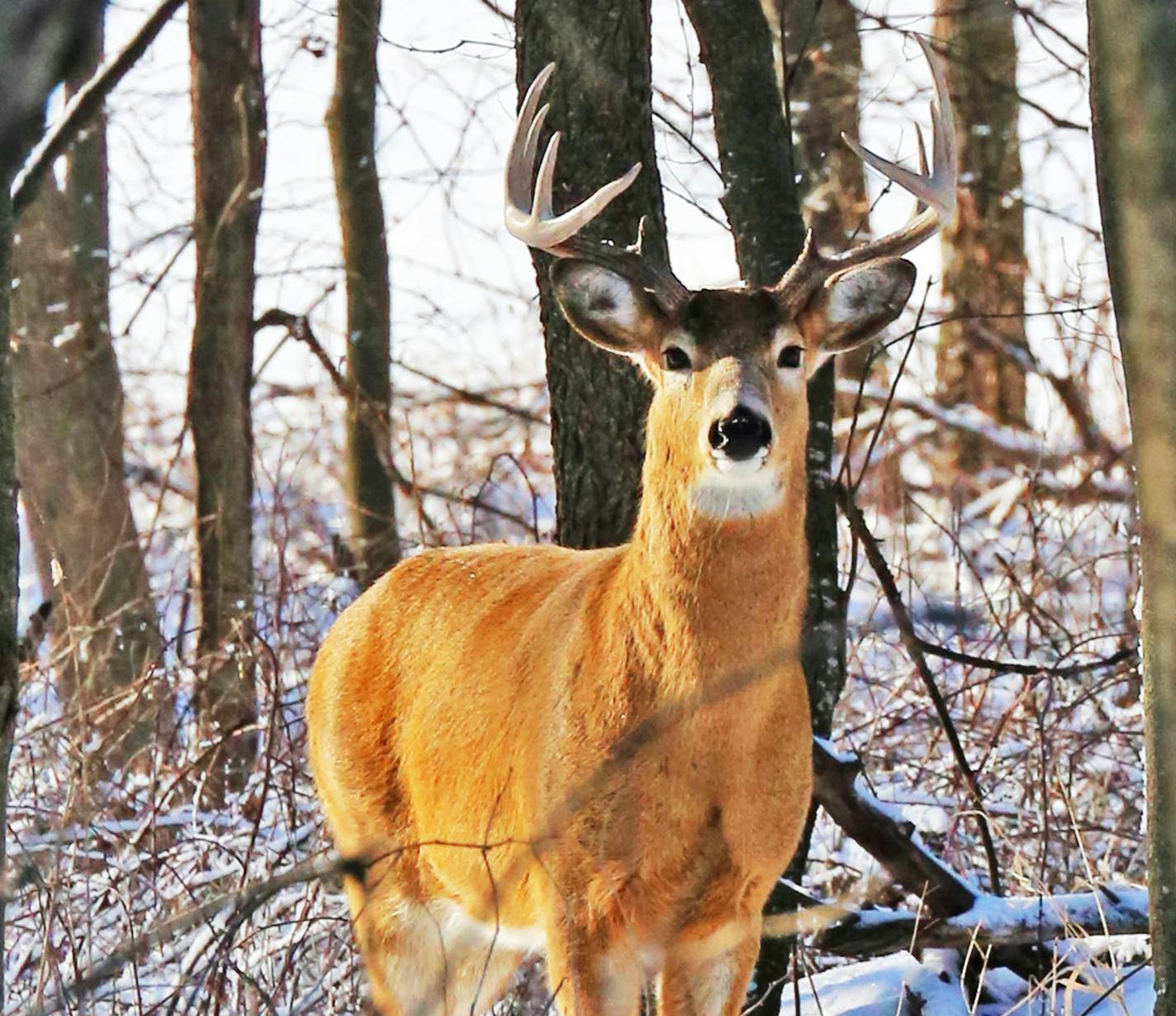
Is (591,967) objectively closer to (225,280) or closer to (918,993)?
(918,993)

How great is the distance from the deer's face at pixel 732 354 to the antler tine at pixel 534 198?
13cm

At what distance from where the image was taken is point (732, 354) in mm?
4492

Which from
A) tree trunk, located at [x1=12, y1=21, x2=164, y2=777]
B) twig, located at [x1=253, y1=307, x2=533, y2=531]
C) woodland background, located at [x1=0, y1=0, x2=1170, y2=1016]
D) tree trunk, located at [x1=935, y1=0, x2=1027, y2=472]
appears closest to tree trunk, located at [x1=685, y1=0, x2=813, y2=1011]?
woodland background, located at [x1=0, y1=0, x2=1170, y2=1016]

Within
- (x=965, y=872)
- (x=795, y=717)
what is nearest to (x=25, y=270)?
(x=965, y=872)

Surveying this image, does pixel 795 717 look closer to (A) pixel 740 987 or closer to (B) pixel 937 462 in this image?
(A) pixel 740 987

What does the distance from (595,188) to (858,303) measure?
98 centimetres

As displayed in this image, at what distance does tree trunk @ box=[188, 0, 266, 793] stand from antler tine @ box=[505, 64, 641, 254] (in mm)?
4136

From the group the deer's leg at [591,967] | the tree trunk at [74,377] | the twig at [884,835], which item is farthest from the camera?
the tree trunk at [74,377]

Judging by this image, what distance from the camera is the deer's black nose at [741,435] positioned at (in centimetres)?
424

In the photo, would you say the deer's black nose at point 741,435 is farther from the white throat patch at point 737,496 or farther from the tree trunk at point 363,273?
the tree trunk at point 363,273

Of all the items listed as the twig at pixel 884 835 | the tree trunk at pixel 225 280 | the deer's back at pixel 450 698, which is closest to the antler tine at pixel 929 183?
the deer's back at pixel 450 698

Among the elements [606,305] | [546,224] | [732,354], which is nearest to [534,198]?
[546,224]

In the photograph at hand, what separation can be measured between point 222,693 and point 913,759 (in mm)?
2854

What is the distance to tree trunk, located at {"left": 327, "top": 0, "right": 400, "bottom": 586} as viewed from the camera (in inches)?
366
